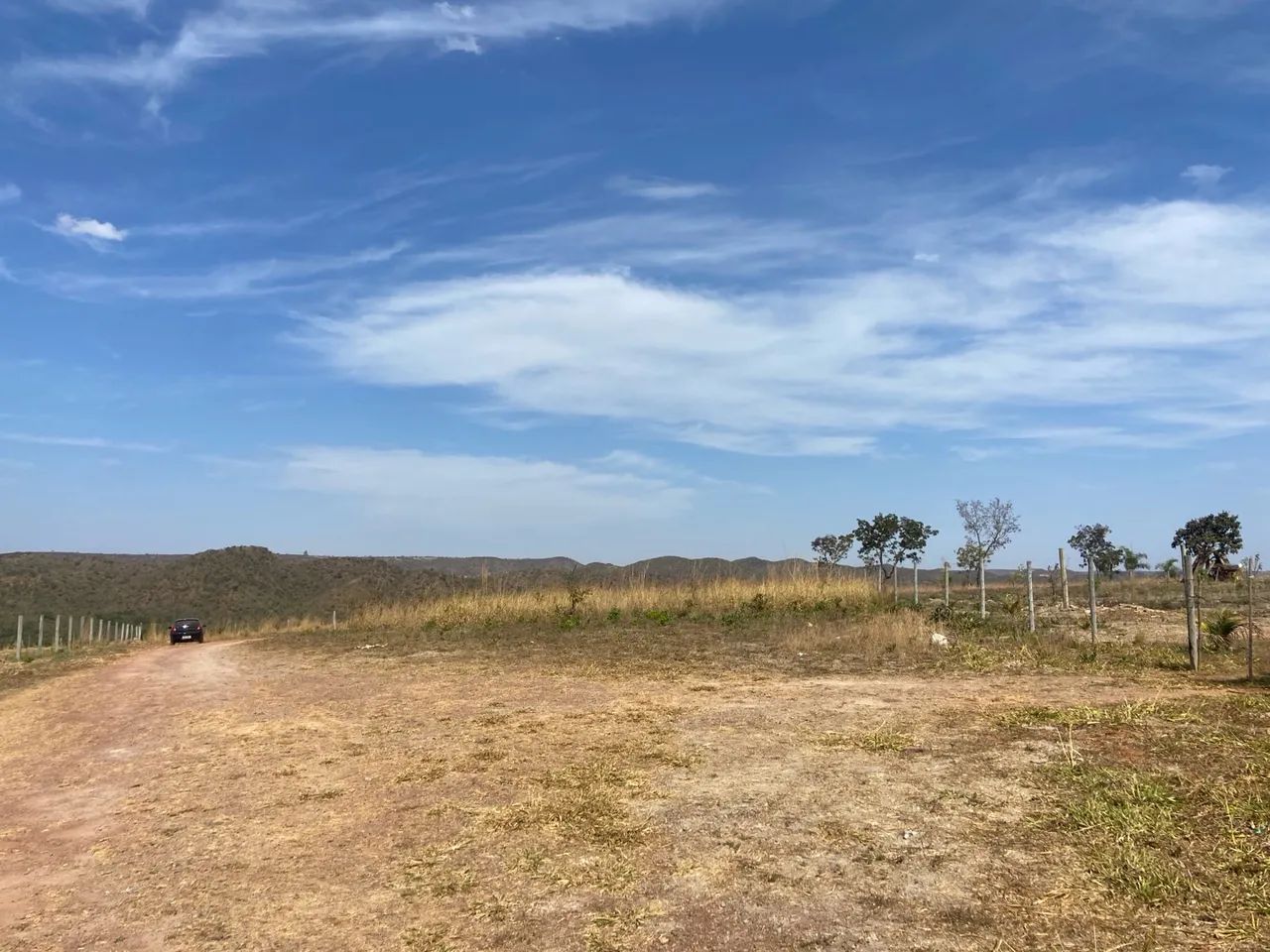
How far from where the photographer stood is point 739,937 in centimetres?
379

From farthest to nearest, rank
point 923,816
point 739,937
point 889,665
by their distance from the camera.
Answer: point 889,665, point 923,816, point 739,937

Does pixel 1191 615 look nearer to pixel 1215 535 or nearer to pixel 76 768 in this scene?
pixel 76 768

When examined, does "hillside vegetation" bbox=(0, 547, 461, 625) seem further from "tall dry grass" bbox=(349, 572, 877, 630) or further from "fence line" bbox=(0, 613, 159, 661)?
"tall dry grass" bbox=(349, 572, 877, 630)

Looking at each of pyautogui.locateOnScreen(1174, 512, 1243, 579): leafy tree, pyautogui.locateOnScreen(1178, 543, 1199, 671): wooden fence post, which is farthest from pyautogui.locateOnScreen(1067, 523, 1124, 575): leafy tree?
pyautogui.locateOnScreen(1178, 543, 1199, 671): wooden fence post

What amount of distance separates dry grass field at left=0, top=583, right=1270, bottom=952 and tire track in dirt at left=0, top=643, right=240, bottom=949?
4 cm

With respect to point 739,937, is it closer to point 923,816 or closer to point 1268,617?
point 923,816

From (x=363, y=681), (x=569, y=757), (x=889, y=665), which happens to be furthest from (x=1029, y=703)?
(x=363, y=681)

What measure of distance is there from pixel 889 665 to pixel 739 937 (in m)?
9.38

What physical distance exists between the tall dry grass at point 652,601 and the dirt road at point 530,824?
36.2ft

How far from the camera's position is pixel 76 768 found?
7.75 metres

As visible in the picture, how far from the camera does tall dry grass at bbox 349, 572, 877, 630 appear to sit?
21.2 metres

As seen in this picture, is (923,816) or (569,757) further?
(569,757)

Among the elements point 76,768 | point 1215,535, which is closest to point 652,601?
point 76,768

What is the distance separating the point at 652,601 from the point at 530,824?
17.1 m
